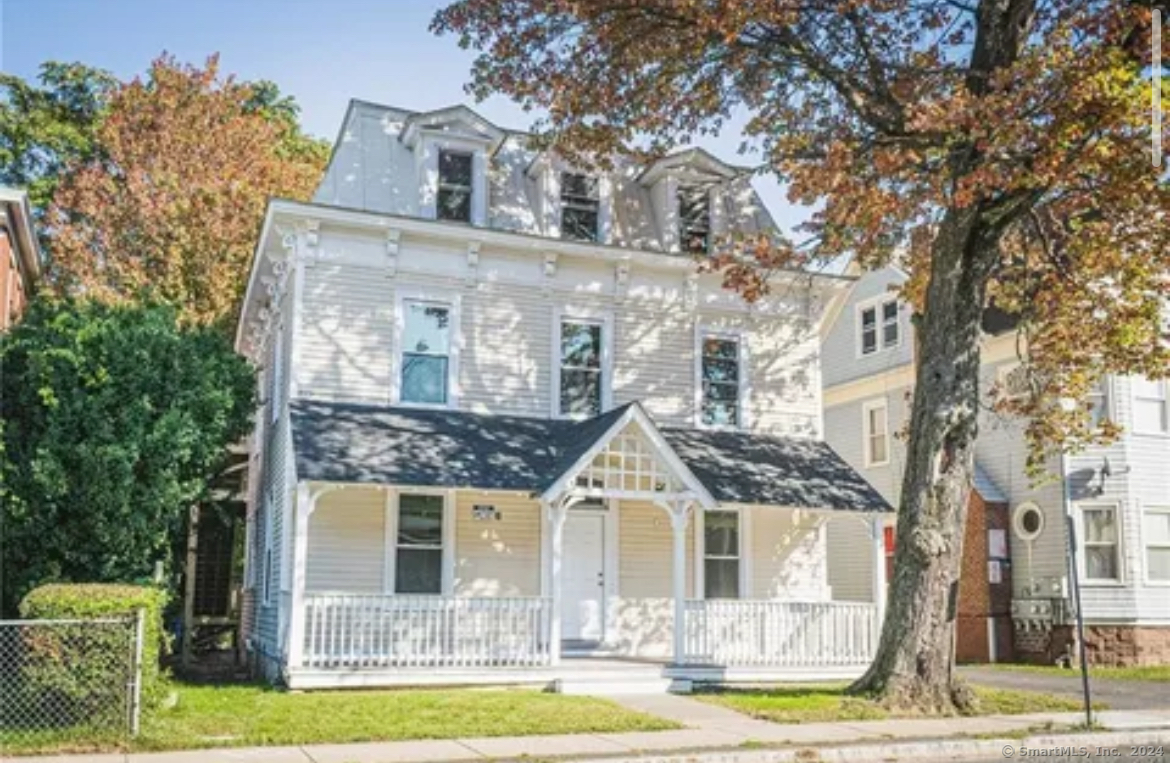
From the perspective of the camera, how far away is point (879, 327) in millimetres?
26812

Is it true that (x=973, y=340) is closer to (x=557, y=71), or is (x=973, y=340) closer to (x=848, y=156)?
(x=848, y=156)

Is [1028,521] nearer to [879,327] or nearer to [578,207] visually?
[879,327]

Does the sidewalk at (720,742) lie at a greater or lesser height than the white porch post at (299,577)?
lesser

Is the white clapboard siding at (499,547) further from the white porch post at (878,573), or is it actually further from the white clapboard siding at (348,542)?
the white porch post at (878,573)

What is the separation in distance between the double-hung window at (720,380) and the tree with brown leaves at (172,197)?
43.9 feet

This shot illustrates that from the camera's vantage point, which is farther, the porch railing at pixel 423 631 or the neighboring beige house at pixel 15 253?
Answer: the neighboring beige house at pixel 15 253

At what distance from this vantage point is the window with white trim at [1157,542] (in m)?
21.4

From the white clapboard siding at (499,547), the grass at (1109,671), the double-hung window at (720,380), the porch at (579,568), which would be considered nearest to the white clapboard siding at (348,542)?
the porch at (579,568)

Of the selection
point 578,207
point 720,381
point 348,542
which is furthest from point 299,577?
point 720,381

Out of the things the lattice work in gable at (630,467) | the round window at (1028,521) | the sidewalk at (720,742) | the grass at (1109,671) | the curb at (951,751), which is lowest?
the grass at (1109,671)

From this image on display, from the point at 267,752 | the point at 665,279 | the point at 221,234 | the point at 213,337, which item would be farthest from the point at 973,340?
the point at 221,234

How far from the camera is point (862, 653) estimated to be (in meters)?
17.0

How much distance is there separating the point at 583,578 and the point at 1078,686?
8009 millimetres

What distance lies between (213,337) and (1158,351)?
13.8 m
